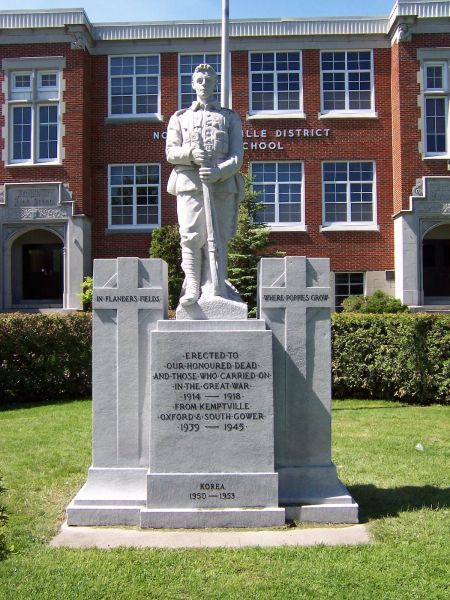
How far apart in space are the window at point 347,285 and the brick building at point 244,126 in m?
0.07

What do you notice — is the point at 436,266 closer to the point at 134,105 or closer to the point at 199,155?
the point at 134,105

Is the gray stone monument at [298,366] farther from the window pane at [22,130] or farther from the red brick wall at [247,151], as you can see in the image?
the window pane at [22,130]

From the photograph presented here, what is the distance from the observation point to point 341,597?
4.29 m

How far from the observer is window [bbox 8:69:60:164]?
79.8 ft

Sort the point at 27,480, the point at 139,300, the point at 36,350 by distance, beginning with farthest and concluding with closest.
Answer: the point at 36,350, the point at 27,480, the point at 139,300

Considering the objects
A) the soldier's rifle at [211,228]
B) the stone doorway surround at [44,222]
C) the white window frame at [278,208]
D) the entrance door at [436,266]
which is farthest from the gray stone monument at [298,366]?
the entrance door at [436,266]

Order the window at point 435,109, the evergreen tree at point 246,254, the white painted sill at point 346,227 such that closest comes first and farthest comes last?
the evergreen tree at point 246,254, the window at point 435,109, the white painted sill at point 346,227

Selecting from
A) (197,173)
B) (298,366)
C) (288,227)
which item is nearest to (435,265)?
(288,227)

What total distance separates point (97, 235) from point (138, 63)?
22.7 ft

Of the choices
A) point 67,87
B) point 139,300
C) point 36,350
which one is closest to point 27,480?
point 139,300

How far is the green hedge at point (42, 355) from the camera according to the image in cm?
1370

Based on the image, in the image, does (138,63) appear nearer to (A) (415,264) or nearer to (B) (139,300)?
(A) (415,264)

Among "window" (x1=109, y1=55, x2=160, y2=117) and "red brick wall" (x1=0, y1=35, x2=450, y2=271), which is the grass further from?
"window" (x1=109, y1=55, x2=160, y2=117)

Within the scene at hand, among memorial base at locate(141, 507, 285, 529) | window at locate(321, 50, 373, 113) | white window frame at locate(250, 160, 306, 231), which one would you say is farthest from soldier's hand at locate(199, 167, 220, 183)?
window at locate(321, 50, 373, 113)
